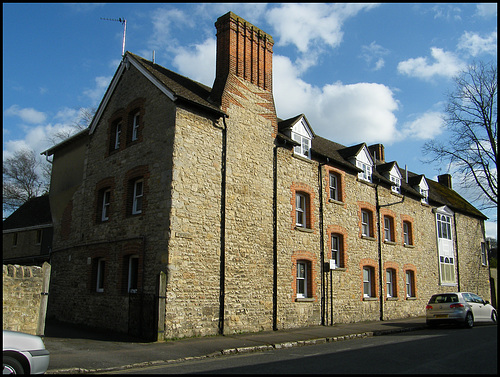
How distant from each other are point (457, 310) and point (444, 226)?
13240mm

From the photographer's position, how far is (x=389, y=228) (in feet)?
83.0

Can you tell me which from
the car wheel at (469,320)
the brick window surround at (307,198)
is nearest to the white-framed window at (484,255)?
the car wheel at (469,320)

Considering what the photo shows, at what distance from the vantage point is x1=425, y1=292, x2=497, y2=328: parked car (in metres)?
18.3

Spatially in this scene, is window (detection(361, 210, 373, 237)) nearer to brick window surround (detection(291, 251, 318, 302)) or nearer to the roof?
brick window surround (detection(291, 251, 318, 302))

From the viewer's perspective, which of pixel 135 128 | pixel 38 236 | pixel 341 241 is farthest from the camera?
pixel 38 236

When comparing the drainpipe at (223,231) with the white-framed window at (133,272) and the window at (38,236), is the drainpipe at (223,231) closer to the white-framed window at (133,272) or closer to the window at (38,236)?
the white-framed window at (133,272)

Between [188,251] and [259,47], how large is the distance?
33.5 ft

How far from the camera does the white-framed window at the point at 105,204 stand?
59.4 ft

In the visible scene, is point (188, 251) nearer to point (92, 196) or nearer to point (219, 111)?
point (219, 111)

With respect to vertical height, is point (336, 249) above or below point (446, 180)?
below

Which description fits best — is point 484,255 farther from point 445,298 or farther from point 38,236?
point 38,236

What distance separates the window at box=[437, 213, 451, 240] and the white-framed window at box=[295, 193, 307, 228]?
14.7 meters

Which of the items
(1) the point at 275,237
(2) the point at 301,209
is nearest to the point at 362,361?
(1) the point at 275,237

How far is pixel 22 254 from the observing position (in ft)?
76.0
